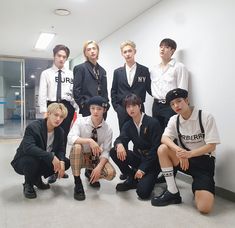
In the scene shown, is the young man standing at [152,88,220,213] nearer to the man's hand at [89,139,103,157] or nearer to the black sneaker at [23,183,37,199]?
the man's hand at [89,139,103,157]

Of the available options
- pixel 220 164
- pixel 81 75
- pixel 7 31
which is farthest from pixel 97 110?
pixel 7 31

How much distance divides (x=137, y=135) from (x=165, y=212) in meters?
0.80

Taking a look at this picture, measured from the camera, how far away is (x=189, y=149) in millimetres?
2373

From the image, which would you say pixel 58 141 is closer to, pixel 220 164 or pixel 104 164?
pixel 104 164

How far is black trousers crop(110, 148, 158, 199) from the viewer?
7.99 feet

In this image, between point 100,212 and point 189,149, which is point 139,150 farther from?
point 100,212

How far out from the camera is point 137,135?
2.67 metres

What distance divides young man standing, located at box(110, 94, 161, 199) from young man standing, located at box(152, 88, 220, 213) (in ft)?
0.59

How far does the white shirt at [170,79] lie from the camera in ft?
9.54

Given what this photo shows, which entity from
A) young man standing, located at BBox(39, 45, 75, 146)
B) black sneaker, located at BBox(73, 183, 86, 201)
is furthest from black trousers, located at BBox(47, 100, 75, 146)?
black sneaker, located at BBox(73, 183, 86, 201)

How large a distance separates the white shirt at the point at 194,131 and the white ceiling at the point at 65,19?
2.09 meters

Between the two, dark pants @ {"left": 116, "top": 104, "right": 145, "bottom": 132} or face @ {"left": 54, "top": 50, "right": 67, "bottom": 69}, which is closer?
dark pants @ {"left": 116, "top": 104, "right": 145, "bottom": 132}

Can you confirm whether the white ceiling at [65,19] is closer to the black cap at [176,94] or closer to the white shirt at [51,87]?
the white shirt at [51,87]

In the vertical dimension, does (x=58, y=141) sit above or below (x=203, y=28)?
below
